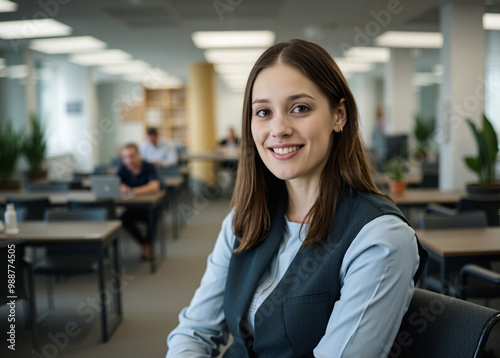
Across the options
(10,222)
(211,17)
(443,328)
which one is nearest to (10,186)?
(211,17)

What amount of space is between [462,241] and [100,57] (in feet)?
31.6

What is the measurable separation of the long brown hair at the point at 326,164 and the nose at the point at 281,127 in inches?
5.0

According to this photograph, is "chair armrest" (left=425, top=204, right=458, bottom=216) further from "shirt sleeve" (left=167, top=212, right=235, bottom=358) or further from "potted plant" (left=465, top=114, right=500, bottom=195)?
"shirt sleeve" (left=167, top=212, right=235, bottom=358)

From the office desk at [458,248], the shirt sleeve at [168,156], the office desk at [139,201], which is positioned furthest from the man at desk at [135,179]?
the office desk at [458,248]

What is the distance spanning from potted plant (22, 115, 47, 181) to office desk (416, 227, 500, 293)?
293 inches

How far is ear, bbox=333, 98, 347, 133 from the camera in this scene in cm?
136

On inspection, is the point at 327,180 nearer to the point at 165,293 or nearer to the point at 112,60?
the point at 165,293

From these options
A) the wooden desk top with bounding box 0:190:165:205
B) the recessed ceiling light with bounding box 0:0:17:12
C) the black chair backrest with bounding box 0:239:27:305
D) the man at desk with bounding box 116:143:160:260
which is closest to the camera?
the black chair backrest with bounding box 0:239:27:305

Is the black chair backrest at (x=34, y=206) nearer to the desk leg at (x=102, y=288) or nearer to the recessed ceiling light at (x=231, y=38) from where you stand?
the desk leg at (x=102, y=288)

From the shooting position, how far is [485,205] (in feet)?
13.5

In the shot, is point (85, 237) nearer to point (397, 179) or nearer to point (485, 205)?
point (397, 179)

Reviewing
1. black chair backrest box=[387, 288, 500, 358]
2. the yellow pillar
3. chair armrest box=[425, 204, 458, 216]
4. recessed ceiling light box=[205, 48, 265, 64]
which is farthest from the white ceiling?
black chair backrest box=[387, 288, 500, 358]

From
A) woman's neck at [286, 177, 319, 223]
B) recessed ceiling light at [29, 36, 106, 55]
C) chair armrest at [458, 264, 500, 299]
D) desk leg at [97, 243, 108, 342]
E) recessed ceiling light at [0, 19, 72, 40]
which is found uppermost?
recessed ceiling light at [29, 36, 106, 55]

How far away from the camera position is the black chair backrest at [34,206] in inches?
191
